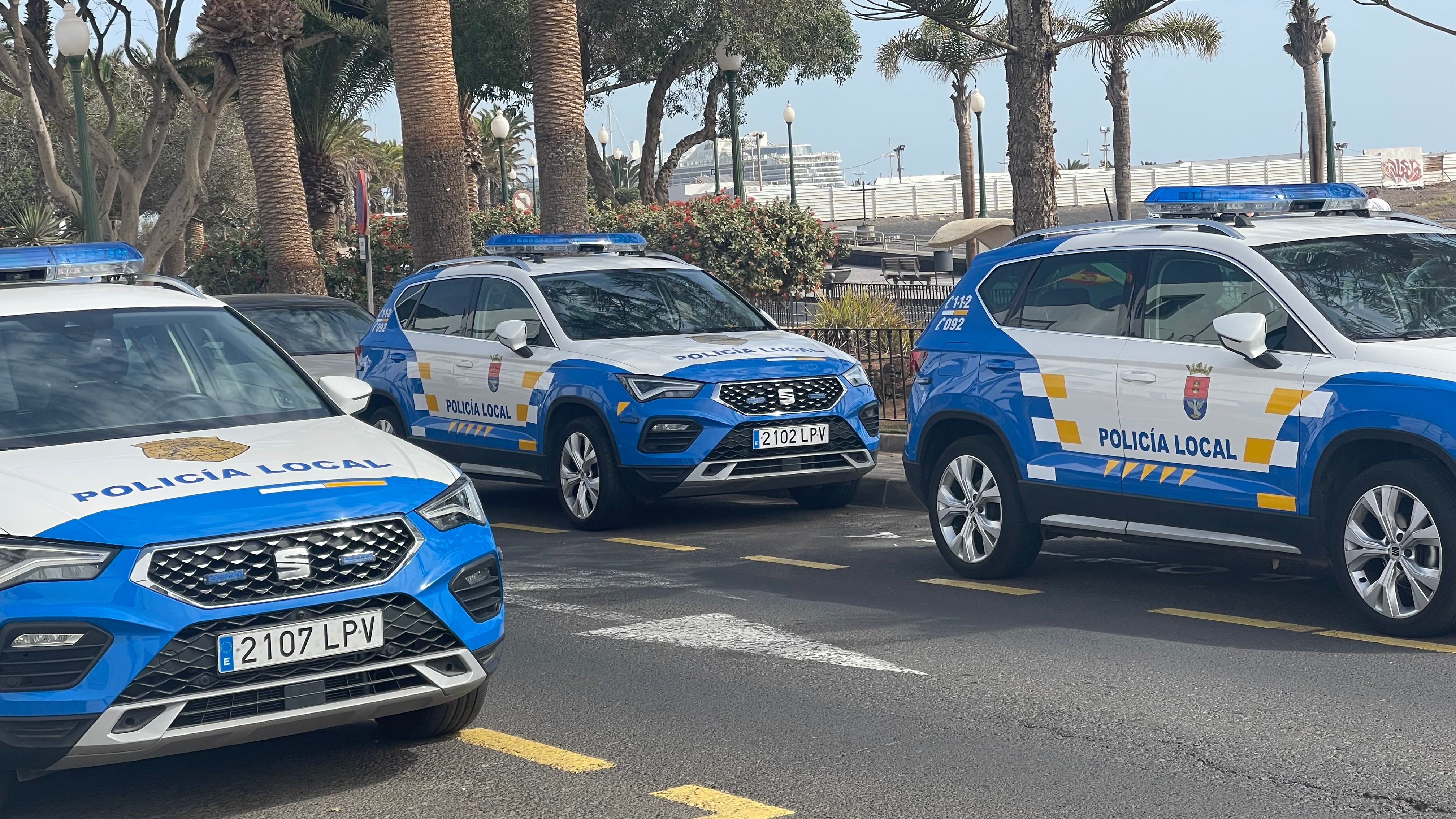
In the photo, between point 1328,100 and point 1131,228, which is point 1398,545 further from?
point 1328,100

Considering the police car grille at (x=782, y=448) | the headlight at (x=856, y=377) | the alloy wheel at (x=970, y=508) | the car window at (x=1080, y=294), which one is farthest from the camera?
the headlight at (x=856, y=377)

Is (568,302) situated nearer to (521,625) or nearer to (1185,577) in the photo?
(521,625)

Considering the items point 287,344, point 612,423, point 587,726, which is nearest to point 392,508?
point 587,726

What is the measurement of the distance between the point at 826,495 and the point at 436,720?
6.15m

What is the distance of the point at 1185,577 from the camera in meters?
8.36

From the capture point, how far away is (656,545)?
10281 mm

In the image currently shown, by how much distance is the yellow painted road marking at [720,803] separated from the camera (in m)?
4.84

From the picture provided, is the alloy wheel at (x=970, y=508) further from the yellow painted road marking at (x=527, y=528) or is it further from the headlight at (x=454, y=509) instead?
the headlight at (x=454, y=509)

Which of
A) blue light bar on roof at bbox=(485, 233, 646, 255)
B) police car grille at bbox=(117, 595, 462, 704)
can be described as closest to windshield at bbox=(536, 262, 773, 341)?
blue light bar on roof at bbox=(485, 233, 646, 255)

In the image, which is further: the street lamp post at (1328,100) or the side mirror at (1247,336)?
the street lamp post at (1328,100)

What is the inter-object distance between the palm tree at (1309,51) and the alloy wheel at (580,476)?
36.8 m

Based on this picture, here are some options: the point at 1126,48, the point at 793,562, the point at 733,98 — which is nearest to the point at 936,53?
the point at 1126,48

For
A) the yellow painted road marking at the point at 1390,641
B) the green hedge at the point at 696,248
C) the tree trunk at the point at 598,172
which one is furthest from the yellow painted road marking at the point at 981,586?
the tree trunk at the point at 598,172

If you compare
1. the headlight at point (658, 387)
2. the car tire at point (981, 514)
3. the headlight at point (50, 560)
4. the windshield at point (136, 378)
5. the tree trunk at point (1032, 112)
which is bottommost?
the car tire at point (981, 514)
